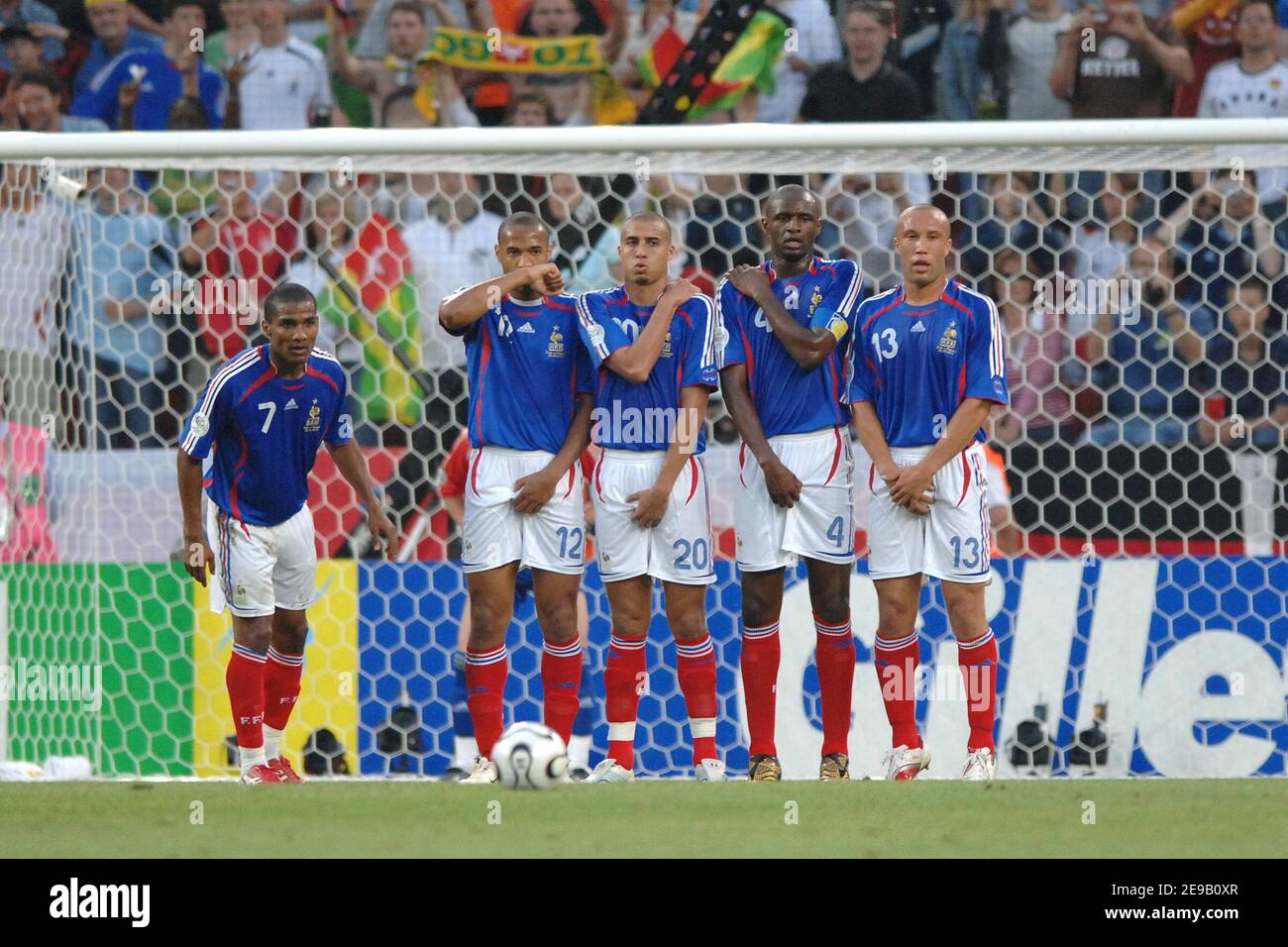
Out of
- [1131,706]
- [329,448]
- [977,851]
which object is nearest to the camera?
[977,851]

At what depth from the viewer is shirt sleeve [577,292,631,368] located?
542cm

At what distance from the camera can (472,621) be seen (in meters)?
5.50

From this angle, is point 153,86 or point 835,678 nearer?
point 835,678

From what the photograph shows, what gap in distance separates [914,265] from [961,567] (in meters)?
0.98

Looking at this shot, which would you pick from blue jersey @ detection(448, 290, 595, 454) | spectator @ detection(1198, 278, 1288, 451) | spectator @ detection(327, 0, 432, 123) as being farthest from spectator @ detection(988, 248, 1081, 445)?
spectator @ detection(327, 0, 432, 123)

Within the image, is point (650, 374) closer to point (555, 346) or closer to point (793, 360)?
point (555, 346)

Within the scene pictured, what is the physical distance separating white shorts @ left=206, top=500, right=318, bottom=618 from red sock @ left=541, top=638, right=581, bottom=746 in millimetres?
928

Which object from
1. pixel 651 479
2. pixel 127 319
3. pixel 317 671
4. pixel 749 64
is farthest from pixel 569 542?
pixel 749 64

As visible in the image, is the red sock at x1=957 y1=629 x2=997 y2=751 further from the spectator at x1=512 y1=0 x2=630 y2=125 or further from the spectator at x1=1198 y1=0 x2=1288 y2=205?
the spectator at x1=512 y1=0 x2=630 y2=125

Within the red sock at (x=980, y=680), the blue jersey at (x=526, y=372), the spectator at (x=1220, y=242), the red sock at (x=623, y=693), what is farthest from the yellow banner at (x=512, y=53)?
the red sock at (x=980, y=680)

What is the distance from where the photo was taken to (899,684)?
214 inches

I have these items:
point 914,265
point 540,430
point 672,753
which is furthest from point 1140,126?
point 672,753

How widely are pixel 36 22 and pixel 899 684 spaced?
7.27 m

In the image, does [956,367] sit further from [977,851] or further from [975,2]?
[975,2]
